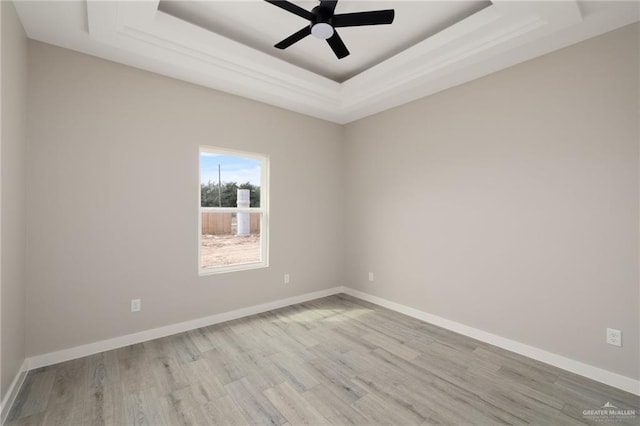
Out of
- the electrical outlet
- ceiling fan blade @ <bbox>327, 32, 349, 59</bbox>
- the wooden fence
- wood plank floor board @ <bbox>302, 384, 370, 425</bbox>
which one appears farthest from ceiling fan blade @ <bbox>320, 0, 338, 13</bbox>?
the electrical outlet

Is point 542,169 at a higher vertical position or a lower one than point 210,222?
higher

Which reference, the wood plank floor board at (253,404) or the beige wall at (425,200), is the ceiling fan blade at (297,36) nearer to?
the beige wall at (425,200)

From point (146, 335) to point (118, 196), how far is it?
1.41 m

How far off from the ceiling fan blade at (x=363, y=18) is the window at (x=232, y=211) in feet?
6.52

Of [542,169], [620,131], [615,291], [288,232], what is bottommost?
[615,291]

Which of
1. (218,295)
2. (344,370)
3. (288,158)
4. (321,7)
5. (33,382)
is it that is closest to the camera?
(321,7)

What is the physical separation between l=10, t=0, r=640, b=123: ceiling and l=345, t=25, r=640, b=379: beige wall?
0.95 ft

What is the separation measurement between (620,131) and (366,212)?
271 cm

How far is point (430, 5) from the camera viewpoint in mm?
2480

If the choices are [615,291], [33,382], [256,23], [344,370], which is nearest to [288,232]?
[344,370]

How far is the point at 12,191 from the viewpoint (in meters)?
2.05

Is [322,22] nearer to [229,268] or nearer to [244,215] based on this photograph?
[244,215]

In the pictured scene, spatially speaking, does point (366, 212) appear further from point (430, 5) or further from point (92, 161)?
point (92, 161)

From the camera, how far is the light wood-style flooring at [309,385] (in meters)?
1.89
